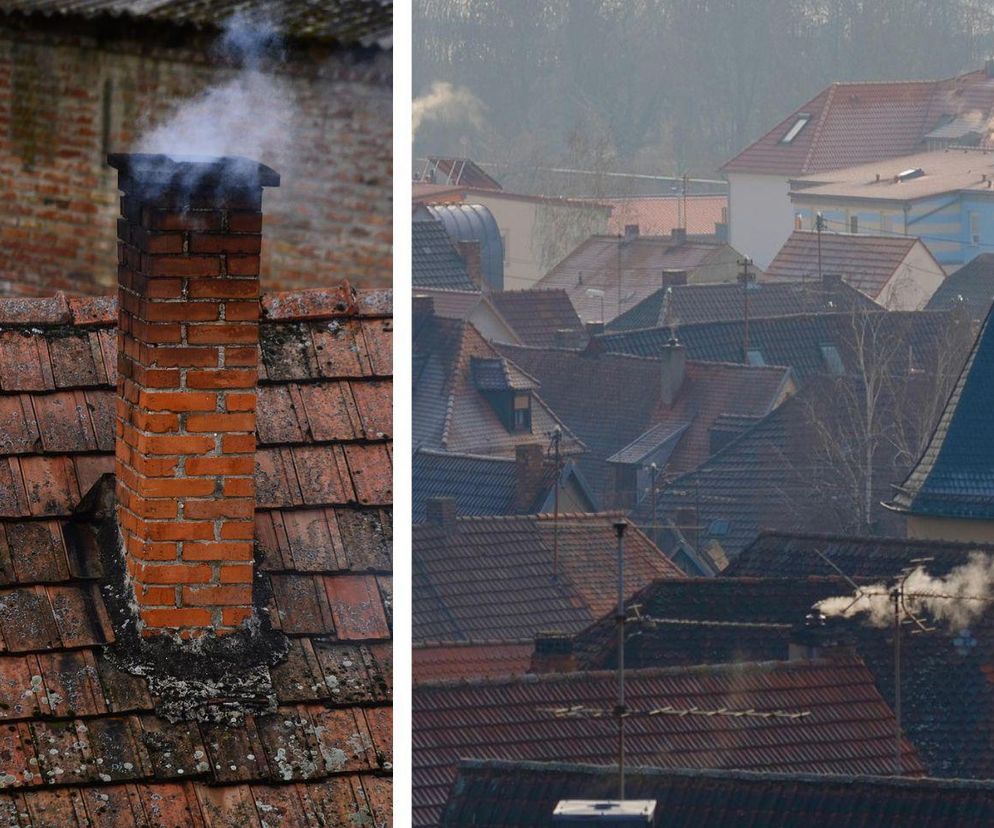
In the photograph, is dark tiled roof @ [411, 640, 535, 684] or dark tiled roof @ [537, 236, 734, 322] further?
Answer: dark tiled roof @ [411, 640, 535, 684]

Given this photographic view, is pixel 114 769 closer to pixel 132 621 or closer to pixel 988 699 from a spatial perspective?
pixel 132 621

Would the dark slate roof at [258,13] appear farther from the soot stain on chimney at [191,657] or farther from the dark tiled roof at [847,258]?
the soot stain on chimney at [191,657]

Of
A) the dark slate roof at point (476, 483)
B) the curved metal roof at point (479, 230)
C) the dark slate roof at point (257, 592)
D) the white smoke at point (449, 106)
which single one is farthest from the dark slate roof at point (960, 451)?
the dark slate roof at point (257, 592)

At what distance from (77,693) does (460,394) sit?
4.50 m

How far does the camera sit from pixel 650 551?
24.2 ft

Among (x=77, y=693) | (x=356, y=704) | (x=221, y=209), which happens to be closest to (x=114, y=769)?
(x=77, y=693)

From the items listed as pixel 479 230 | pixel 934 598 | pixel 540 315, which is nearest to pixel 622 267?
pixel 540 315

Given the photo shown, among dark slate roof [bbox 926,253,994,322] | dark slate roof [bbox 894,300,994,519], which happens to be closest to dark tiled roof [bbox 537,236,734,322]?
dark slate roof [bbox 926,253,994,322]

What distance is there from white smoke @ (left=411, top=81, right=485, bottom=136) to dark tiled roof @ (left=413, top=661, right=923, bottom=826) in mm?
1749

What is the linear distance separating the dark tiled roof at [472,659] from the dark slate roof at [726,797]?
52cm

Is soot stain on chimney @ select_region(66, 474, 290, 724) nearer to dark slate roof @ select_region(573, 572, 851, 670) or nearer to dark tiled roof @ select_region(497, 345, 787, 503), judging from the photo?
dark slate roof @ select_region(573, 572, 851, 670)

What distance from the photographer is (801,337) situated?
23.8 feet

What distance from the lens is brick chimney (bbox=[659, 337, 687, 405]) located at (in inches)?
295

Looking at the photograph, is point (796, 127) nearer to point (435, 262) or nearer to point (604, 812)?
point (435, 262)
